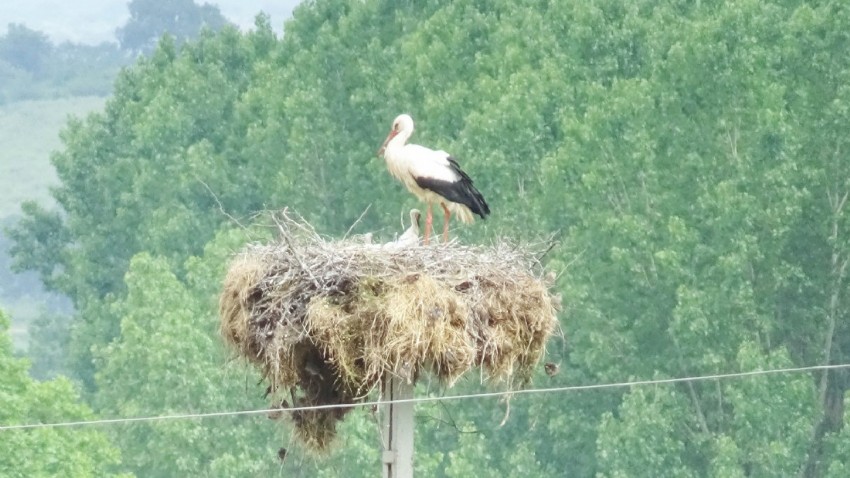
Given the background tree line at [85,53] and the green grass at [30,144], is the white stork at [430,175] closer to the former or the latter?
the green grass at [30,144]

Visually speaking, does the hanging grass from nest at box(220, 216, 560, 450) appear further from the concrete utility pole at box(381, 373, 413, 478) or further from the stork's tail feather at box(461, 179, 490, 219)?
the stork's tail feather at box(461, 179, 490, 219)

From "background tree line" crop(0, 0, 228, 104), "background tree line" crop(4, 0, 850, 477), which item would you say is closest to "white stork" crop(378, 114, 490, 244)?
"background tree line" crop(4, 0, 850, 477)

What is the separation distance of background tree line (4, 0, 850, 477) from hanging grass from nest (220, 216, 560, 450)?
1960 cm

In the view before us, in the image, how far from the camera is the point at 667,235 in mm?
38438

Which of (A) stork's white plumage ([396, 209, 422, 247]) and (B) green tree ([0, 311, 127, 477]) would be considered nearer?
(A) stork's white plumage ([396, 209, 422, 247])

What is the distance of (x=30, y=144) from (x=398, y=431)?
3764 inches

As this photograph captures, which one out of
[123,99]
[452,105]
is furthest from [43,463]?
[123,99]

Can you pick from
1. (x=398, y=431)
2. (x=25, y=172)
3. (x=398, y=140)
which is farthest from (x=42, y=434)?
(x=25, y=172)

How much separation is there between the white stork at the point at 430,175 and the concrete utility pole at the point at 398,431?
299 cm

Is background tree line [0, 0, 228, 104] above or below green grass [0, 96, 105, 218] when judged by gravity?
above

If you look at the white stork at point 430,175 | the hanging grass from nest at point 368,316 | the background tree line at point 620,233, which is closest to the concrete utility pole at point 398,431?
the hanging grass from nest at point 368,316

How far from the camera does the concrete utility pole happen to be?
504 inches

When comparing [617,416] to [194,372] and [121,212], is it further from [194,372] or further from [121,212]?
[121,212]

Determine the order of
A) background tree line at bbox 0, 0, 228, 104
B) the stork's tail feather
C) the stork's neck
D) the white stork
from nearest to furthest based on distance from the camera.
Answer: the white stork
the stork's tail feather
the stork's neck
background tree line at bbox 0, 0, 228, 104
